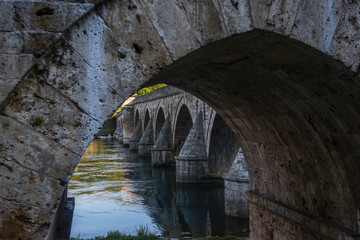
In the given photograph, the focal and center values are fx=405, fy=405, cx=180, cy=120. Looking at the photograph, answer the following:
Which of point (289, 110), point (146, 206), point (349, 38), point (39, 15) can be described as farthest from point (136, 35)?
point (146, 206)

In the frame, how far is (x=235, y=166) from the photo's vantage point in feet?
33.8

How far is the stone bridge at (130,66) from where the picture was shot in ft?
6.74

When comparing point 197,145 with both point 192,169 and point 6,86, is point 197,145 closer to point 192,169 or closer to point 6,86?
point 192,169

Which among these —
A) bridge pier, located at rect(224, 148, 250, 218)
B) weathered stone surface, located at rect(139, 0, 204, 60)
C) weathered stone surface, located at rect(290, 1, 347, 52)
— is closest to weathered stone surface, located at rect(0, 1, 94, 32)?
weathered stone surface, located at rect(139, 0, 204, 60)

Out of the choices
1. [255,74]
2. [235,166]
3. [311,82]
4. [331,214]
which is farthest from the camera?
[235,166]

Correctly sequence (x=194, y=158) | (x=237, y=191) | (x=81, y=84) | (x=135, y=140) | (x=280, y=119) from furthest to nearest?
(x=135, y=140) → (x=194, y=158) → (x=237, y=191) → (x=280, y=119) → (x=81, y=84)

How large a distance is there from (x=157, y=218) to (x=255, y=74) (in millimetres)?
7759

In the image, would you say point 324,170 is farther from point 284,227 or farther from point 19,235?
point 19,235

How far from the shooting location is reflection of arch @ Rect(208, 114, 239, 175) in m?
14.6

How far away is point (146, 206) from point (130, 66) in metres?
9.91

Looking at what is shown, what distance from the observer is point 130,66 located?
7.47 ft

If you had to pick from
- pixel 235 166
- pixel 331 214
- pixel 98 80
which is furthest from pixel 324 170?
pixel 235 166

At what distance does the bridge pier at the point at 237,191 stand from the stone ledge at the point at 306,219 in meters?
5.08

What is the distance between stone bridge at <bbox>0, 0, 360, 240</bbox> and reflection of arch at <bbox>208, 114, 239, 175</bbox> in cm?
1107
